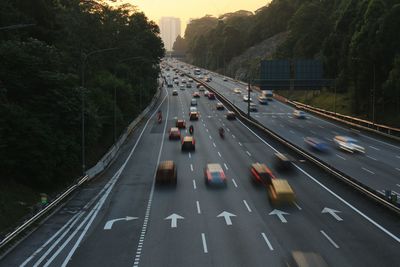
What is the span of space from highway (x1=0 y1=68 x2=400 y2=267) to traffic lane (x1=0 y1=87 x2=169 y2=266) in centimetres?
5

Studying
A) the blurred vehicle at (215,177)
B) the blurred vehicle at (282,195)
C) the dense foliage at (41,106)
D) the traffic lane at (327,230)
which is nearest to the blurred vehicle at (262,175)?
the traffic lane at (327,230)

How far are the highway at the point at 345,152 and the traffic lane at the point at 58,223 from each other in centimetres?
2070

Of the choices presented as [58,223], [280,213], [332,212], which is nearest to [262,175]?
[280,213]

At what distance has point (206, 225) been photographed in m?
28.4

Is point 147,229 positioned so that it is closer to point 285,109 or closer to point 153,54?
point 285,109

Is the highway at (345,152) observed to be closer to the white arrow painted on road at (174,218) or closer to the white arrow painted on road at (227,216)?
the white arrow painted on road at (227,216)

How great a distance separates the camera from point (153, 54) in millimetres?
143375

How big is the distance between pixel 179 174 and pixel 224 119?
45.6m

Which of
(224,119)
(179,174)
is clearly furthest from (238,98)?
(179,174)

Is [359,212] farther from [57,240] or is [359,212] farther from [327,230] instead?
[57,240]

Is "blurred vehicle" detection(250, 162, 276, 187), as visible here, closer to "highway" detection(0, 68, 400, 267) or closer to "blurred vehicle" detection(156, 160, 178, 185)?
"highway" detection(0, 68, 400, 267)

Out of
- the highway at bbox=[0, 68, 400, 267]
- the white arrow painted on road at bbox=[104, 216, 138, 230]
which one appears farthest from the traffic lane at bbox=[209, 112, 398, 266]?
the white arrow painted on road at bbox=[104, 216, 138, 230]

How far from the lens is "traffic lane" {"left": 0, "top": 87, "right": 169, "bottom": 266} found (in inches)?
933

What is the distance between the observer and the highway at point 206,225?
23016 millimetres
